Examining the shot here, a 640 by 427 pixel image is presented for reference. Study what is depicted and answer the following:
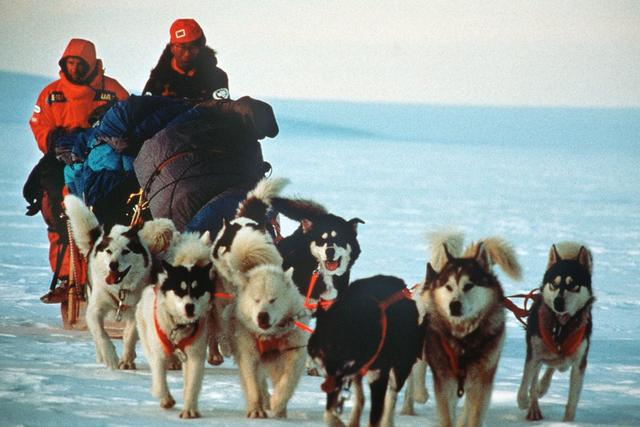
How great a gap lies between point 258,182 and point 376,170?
40.5ft

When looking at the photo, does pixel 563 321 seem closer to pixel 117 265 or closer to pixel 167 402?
pixel 167 402

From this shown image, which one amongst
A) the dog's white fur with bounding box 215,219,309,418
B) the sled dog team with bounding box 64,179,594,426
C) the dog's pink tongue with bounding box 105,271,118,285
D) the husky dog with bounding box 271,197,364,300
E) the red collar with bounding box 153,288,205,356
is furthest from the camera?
the husky dog with bounding box 271,197,364,300

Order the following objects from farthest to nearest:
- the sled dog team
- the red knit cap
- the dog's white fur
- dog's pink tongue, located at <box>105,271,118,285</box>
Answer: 1. the red knit cap
2. dog's pink tongue, located at <box>105,271,118,285</box>
3. the dog's white fur
4. the sled dog team

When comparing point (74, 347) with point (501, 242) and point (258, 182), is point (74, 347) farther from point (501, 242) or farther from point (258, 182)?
point (501, 242)

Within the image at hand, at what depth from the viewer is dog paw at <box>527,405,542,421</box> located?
3.85 metres

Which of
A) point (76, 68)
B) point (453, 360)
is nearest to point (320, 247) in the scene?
point (453, 360)

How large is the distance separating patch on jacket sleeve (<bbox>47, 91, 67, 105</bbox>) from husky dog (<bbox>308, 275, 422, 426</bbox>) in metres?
3.17

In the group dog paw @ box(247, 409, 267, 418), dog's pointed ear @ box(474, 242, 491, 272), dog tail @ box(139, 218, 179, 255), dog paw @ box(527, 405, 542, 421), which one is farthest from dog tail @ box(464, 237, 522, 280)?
dog tail @ box(139, 218, 179, 255)

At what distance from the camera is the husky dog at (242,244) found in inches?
148

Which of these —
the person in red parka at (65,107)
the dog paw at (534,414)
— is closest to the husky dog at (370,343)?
the dog paw at (534,414)

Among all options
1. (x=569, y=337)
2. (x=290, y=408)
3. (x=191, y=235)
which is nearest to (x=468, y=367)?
(x=569, y=337)

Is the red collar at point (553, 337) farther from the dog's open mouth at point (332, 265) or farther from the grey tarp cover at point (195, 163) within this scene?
the grey tarp cover at point (195, 163)

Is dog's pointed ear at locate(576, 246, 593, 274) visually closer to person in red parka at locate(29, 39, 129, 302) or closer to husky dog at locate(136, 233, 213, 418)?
husky dog at locate(136, 233, 213, 418)

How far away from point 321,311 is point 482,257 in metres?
0.50
